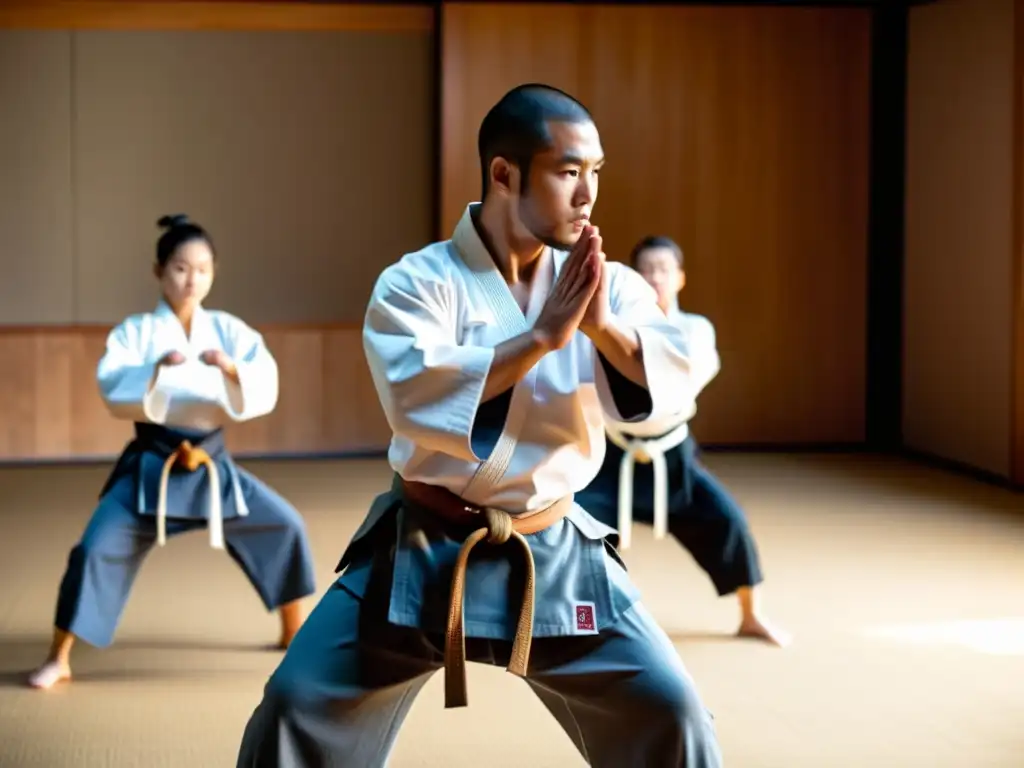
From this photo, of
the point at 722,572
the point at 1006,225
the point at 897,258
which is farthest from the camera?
the point at 897,258

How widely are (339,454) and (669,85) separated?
2.39 meters

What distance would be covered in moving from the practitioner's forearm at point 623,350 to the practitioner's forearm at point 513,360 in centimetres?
10

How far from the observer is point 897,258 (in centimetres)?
764

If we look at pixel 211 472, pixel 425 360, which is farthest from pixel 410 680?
pixel 211 472

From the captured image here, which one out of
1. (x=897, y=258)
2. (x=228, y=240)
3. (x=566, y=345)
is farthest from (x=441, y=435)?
(x=897, y=258)

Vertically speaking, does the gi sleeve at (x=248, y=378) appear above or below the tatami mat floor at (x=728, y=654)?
above

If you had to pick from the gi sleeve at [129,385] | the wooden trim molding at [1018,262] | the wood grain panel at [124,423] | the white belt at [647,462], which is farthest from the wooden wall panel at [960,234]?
the gi sleeve at [129,385]

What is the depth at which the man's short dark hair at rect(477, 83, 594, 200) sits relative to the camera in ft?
6.77

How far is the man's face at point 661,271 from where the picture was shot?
406 centimetres

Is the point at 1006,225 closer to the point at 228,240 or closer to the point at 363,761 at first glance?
the point at 228,240

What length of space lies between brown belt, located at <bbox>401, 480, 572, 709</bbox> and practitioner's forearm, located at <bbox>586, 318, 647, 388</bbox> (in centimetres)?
25

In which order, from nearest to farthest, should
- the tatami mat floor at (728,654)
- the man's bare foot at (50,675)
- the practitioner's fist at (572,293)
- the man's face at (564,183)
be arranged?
the practitioner's fist at (572,293)
the man's face at (564,183)
the tatami mat floor at (728,654)
the man's bare foot at (50,675)

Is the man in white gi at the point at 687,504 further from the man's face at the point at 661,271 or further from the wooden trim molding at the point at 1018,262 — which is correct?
the wooden trim molding at the point at 1018,262

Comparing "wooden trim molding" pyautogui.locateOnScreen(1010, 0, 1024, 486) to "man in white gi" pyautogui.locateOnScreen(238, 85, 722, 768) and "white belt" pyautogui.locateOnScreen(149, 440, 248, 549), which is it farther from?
"man in white gi" pyautogui.locateOnScreen(238, 85, 722, 768)
